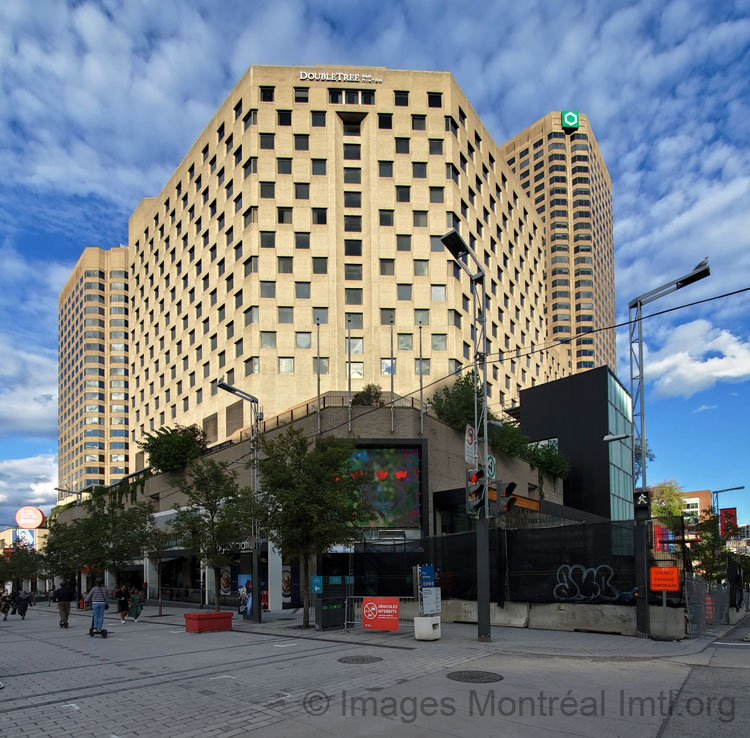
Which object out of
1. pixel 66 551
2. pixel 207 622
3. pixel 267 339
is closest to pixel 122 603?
pixel 207 622

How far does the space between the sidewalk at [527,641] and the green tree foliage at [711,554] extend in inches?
309

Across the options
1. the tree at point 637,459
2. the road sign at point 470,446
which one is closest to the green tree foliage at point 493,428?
the tree at point 637,459

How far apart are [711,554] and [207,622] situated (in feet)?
72.2

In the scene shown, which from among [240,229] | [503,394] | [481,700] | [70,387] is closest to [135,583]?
[240,229]

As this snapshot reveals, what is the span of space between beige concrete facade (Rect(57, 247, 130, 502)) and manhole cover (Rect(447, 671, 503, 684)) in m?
133

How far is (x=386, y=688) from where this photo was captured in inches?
402

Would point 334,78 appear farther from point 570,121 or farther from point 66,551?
point 570,121

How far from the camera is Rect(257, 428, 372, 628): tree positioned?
20.7 metres

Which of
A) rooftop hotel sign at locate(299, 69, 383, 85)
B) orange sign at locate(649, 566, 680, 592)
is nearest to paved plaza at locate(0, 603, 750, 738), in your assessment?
orange sign at locate(649, 566, 680, 592)

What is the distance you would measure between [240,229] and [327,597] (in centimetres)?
3948

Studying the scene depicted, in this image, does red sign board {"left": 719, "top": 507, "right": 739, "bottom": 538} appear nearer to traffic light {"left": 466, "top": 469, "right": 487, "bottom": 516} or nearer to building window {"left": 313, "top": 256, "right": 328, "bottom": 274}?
traffic light {"left": 466, "top": 469, "right": 487, "bottom": 516}

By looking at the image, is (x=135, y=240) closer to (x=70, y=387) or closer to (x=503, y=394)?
(x=503, y=394)

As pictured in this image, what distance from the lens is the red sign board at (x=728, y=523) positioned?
32844 mm

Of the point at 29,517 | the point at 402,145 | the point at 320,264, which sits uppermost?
the point at 402,145
